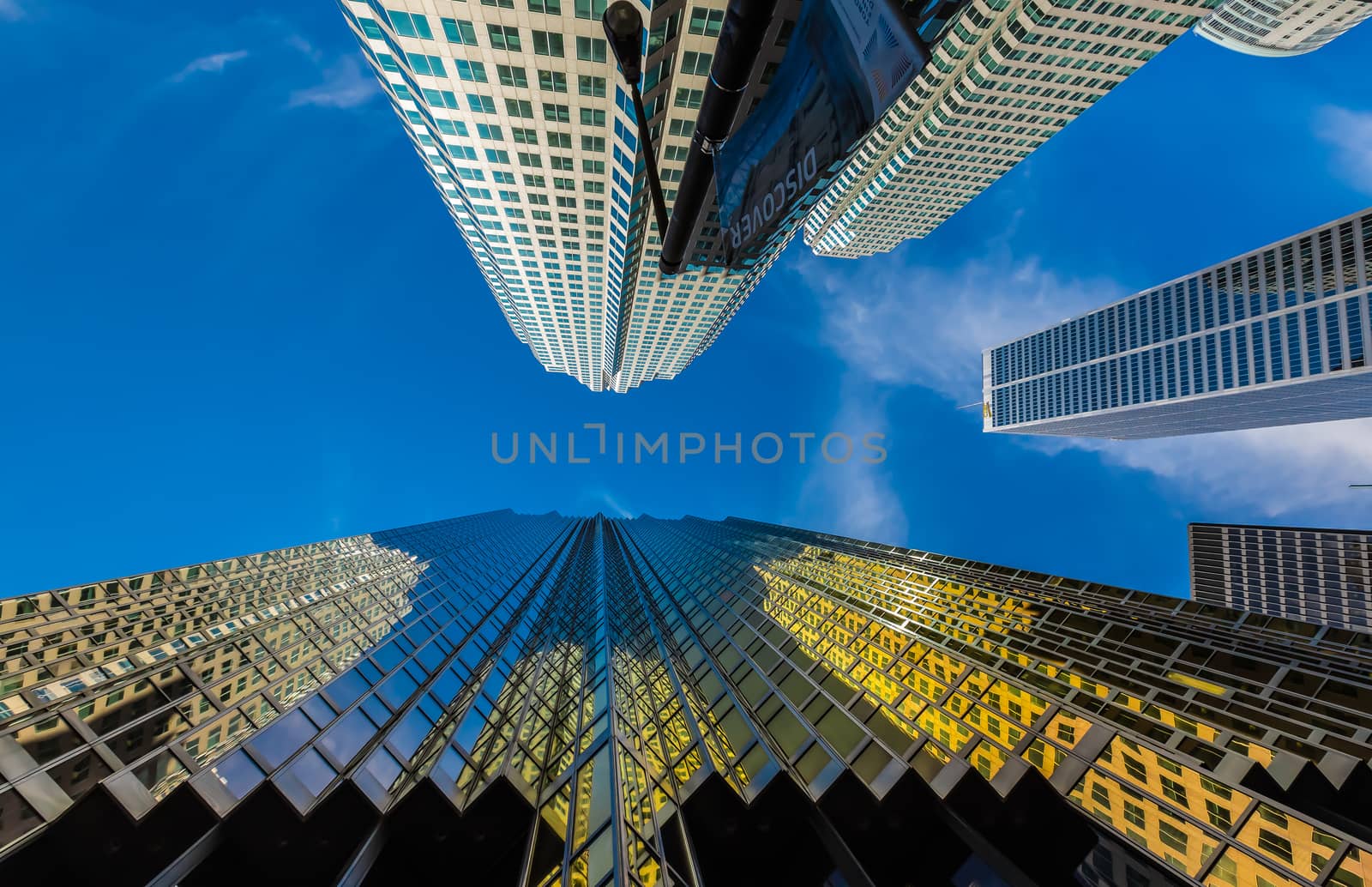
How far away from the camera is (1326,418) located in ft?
463

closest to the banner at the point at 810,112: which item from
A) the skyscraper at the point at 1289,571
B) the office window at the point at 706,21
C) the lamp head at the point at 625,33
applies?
the lamp head at the point at 625,33

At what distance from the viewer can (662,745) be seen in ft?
58.7

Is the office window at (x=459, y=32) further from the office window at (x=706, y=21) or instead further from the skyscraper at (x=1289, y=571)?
the skyscraper at (x=1289, y=571)

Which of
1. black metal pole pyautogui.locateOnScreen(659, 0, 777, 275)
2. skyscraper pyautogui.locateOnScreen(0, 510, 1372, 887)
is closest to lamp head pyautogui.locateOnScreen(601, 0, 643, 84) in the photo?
black metal pole pyautogui.locateOnScreen(659, 0, 777, 275)

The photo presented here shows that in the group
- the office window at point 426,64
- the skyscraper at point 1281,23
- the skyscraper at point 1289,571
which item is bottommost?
the skyscraper at point 1289,571

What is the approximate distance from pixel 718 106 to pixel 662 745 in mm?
18330

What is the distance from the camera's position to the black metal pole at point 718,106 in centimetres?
466

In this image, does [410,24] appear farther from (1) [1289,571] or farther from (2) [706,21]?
(1) [1289,571]

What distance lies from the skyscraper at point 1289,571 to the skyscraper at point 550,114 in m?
187

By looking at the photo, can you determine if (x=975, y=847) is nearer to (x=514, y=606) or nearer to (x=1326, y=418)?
(x=514, y=606)

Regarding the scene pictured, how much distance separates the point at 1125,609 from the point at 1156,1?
94.9m

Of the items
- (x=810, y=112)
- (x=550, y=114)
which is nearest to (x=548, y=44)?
(x=550, y=114)

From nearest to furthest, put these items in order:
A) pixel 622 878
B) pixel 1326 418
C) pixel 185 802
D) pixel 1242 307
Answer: pixel 185 802 < pixel 622 878 < pixel 1242 307 < pixel 1326 418

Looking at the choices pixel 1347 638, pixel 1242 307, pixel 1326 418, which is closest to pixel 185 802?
pixel 1347 638
